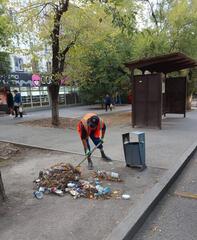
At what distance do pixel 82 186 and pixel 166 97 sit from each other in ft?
42.2

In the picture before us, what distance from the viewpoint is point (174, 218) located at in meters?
3.96

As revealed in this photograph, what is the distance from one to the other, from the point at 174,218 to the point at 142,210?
19.2 inches

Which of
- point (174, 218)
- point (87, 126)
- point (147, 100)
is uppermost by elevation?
point (147, 100)

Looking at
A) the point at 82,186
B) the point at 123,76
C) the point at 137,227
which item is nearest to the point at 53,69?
the point at 123,76

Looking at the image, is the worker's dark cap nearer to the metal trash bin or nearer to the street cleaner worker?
the street cleaner worker

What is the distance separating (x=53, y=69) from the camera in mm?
12625

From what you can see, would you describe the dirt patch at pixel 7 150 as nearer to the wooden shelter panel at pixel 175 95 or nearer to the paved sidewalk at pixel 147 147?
the paved sidewalk at pixel 147 147

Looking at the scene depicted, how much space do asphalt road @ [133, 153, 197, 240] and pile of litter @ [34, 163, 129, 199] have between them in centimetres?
78

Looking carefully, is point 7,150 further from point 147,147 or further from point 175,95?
point 175,95

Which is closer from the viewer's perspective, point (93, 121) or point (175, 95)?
point (93, 121)

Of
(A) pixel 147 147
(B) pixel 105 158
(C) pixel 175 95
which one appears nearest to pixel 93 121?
(B) pixel 105 158

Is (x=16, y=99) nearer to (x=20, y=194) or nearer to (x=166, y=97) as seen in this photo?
(x=166, y=97)

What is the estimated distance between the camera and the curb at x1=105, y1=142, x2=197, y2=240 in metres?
3.34

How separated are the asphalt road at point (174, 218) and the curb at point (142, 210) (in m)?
0.09
